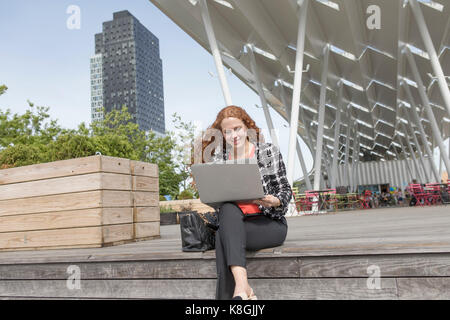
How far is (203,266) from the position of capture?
109 inches

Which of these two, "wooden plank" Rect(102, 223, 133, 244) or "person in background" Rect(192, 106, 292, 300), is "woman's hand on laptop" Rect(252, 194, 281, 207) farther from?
"wooden plank" Rect(102, 223, 133, 244)

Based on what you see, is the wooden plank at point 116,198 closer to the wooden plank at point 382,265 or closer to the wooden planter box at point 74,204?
the wooden planter box at point 74,204

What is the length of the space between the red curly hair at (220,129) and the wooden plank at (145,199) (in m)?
1.61

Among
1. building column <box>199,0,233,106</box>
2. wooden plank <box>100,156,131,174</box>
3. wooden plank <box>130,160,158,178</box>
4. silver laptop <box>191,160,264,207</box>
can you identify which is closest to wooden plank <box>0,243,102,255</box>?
wooden plank <box>100,156,131,174</box>

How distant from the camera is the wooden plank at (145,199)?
4.52 meters

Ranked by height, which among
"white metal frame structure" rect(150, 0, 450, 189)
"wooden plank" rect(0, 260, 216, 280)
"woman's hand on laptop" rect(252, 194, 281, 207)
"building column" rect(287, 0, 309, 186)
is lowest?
"wooden plank" rect(0, 260, 216, 280)

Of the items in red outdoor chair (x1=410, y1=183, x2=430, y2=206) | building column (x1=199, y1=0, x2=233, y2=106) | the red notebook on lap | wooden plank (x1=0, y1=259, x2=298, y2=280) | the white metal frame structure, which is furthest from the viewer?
red outdoor chair (x1=410, y1=183, x2=430, y2=206)

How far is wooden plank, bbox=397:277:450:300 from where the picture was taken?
85.9 inches

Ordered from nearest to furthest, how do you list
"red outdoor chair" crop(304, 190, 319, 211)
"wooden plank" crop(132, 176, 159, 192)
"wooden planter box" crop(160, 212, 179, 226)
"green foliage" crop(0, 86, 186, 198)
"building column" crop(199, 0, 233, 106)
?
"wooden plank" crop(132, 176, 159, 192)
"green foliage" crop(0, 86, 186, 198)
"building column" crop(199, 0, 233, 106)
"wooden planter box" crop(160, 212, 179, 226)
"red outdoor chair" crop(304, 190, 319, 211)

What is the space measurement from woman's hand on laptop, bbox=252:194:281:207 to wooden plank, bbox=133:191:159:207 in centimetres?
225

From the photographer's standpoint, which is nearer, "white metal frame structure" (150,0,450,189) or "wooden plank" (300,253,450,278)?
"wooden plank" (300,253,450,278)

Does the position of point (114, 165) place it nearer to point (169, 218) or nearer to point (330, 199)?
point (169, 218)

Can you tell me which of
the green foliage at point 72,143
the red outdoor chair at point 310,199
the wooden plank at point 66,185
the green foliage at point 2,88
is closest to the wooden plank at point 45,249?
the wooden plank at point 66,185
